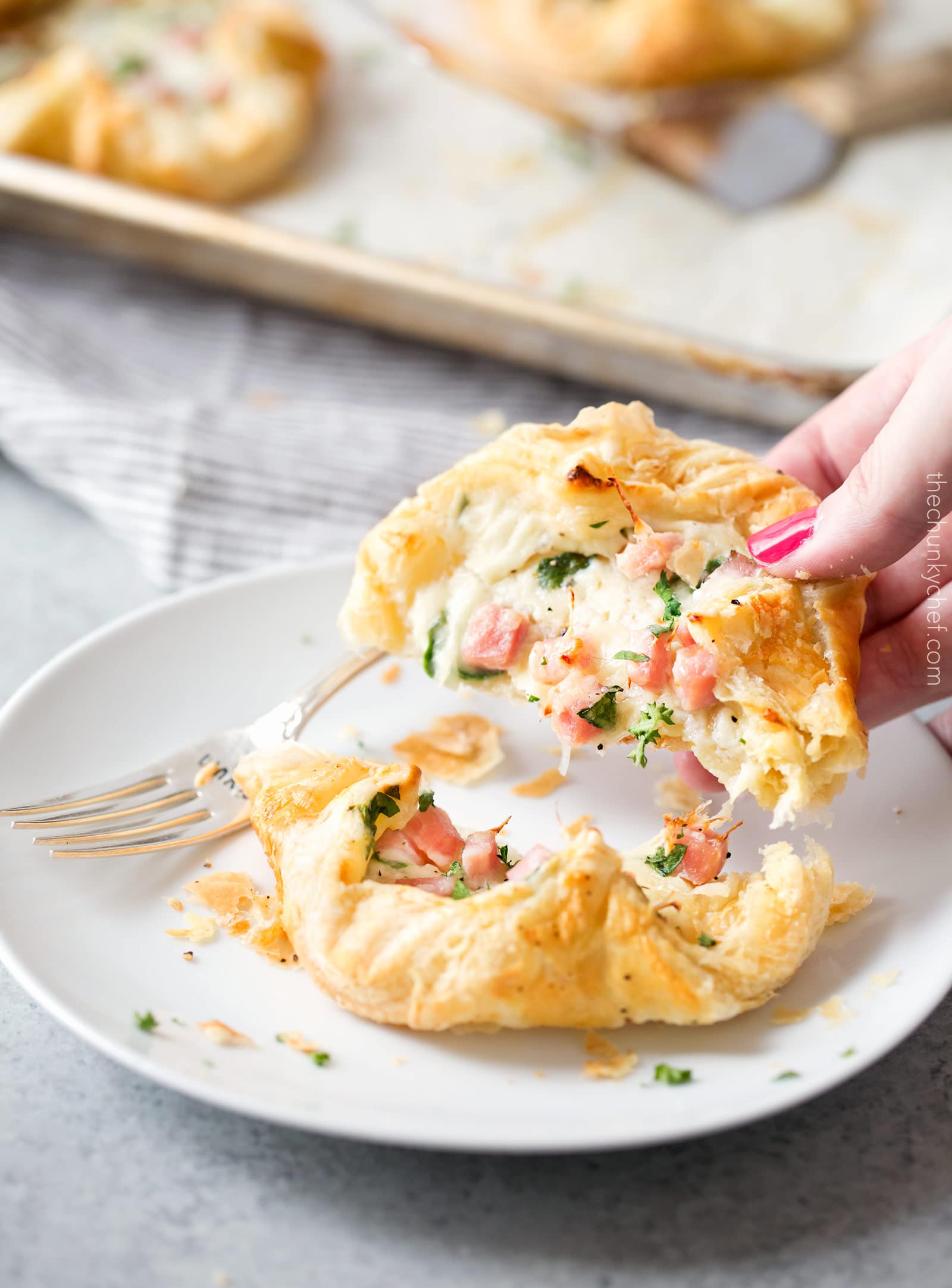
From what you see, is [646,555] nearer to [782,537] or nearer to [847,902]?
[782,537]

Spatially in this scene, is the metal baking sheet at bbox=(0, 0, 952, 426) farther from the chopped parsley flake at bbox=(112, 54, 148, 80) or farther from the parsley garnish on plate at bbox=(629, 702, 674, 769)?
the parsley garnish on plate at bbox=(629, 702, 674, 769)

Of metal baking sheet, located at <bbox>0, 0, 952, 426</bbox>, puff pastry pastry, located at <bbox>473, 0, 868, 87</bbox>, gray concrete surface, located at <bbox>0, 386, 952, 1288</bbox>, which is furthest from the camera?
puff pastry pastry, located at <bbox>473, 0, 868, 87</bbox>

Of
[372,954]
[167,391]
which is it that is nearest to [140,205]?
[167,391]

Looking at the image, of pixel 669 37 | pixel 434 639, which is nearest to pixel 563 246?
pixel 669 37

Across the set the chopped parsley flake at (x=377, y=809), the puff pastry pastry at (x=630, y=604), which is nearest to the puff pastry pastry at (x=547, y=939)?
the chopped parsley flake at (x=377, y=809)

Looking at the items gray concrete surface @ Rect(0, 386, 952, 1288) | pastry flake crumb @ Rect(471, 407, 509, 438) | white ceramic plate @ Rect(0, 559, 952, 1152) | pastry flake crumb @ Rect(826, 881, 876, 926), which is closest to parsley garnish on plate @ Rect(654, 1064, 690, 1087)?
white ceramic plate @ Rect(0, 559, 952, 1152)
